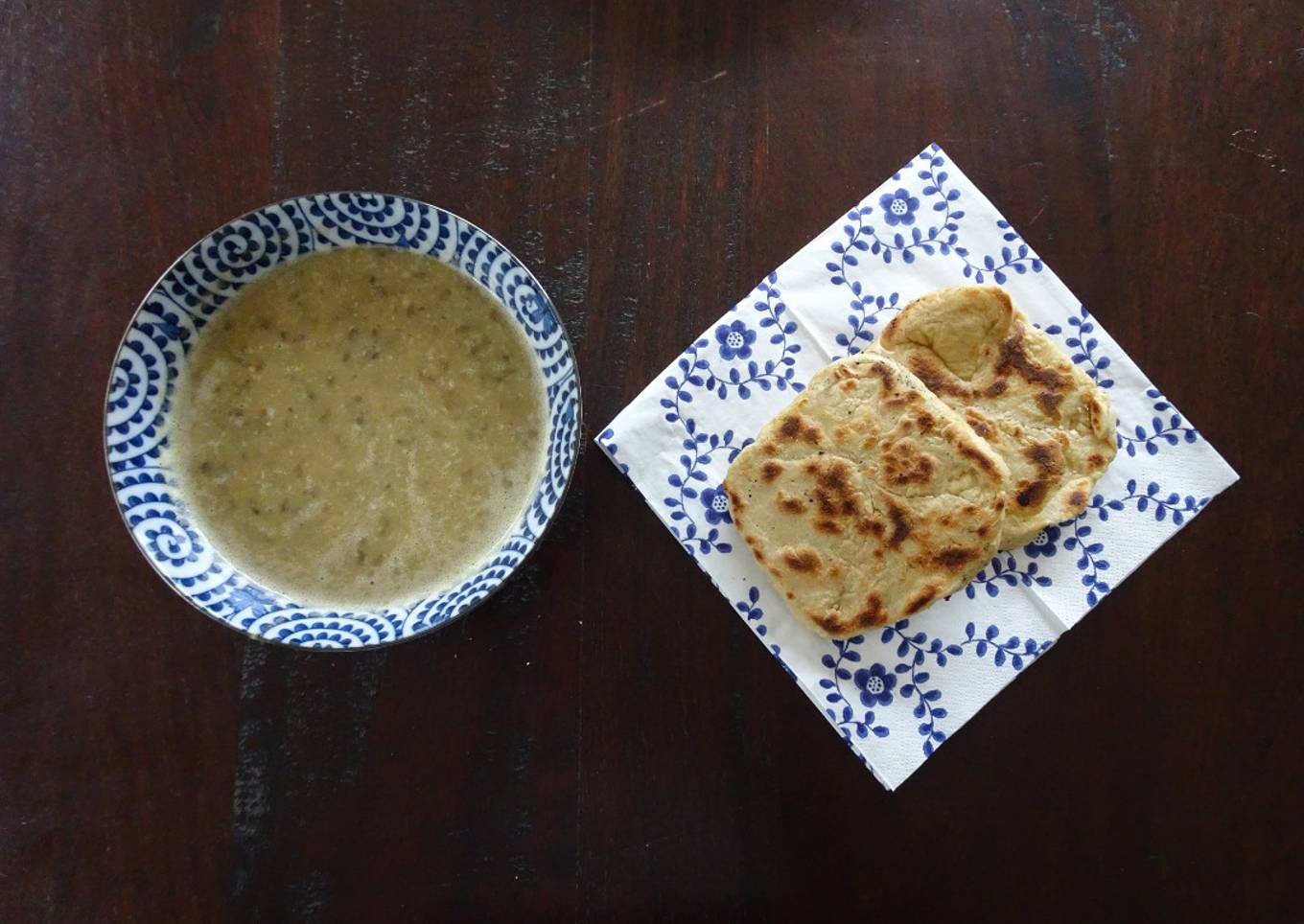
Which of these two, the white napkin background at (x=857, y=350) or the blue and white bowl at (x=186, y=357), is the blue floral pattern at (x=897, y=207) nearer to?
the white napkin background at (x=857, y=350)

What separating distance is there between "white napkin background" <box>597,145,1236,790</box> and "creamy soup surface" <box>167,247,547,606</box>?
6.4 inches

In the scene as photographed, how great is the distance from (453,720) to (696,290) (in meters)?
0.62

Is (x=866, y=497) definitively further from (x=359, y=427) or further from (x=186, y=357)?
(x=186, y=357)

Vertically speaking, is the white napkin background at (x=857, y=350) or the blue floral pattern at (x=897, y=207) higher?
the blue floral pattern at (x=897, y=207)

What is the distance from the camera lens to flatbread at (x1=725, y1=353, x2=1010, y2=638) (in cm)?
105

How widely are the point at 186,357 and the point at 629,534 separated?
567mm

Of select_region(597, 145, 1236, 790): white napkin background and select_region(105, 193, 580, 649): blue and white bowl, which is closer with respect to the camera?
select_region(105, 193, 580, 649): blue and white bowl

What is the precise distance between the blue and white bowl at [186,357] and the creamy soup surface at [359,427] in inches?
0.7

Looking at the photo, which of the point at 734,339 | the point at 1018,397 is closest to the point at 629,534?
the point at 734,339

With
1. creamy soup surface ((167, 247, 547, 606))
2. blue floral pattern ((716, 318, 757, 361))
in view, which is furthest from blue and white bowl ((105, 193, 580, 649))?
blue floral pattern ((716, 318, 757, 361))

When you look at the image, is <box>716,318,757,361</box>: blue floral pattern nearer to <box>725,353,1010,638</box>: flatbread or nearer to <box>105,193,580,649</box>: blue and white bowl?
<box>725,353,1010,638</box>: flatbread

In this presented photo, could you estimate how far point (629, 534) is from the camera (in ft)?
3.74

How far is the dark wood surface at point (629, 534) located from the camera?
113 centimetres

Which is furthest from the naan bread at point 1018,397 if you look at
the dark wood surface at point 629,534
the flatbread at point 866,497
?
the dark wood surface at point 629,534
